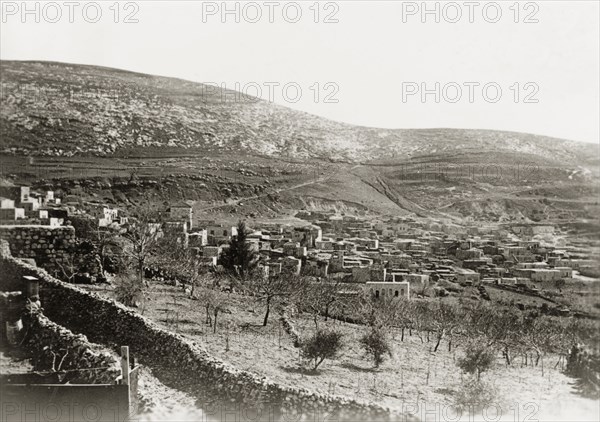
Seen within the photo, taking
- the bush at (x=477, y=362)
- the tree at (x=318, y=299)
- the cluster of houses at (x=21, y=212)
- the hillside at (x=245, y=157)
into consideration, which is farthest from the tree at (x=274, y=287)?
the hillside at (x=245, y=157)

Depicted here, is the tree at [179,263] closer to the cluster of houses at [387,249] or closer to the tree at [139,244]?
the tree at [139,244]

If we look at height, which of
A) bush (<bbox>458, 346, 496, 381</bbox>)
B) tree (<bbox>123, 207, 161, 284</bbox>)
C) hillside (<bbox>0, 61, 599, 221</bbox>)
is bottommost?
bush (<bbox>458, 346, 496, 381</bbox>)

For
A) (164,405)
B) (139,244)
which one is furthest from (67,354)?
(139,244)

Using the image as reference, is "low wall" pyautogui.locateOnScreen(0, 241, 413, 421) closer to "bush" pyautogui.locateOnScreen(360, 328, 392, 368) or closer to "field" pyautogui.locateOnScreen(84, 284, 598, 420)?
"field" pyautogui.locateOnScreen(84, 284, 598, 420)

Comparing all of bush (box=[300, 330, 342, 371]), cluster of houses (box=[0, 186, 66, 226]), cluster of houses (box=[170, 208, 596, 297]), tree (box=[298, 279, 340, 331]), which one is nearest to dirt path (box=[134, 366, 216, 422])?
bush (box=[300, 330, 342, 371])

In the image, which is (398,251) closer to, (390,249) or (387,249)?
(387,249)

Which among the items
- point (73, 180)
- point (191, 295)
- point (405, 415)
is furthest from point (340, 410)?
point (73, 180)

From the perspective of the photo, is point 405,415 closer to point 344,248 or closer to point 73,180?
point 344,248
